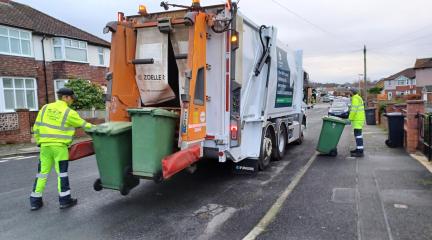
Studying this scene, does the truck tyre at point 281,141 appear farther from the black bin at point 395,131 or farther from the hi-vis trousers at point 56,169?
the hi-vis trousers at point 56,169

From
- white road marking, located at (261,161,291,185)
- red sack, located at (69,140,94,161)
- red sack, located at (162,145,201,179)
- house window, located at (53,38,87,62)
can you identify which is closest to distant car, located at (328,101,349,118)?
house window, located at (53,38,87,62)

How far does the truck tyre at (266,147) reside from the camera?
695 cm

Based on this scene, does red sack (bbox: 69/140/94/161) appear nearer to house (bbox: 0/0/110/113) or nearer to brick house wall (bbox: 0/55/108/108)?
house (bbox: 0/0/110/113)

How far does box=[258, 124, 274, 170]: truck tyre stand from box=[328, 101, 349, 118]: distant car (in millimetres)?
18199

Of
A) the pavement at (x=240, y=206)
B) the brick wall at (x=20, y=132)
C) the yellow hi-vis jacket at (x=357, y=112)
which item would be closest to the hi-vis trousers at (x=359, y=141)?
the yellow hi-vis jacket at (x=357, y=112)

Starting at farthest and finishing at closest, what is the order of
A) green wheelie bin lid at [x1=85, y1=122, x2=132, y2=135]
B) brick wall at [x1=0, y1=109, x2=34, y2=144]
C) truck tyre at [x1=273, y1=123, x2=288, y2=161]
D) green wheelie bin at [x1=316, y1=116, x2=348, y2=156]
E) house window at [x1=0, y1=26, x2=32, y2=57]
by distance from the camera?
1. house window at [x1=0, y1=26, x2=32, y2=57]
2. brick wall at [x1=0, y1=109, x2=34, y2=144]
3. green wheelie bin at [x1=316, y1=116, x2=348, y2=156]
4. truck tyre at [x1=273, y1=123, x2=288, y2=161]
5. green wheelie bin lid at [x1=85, y1=122, x2=132, y2=135]

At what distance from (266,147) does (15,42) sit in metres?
15.6

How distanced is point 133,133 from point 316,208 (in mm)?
2610

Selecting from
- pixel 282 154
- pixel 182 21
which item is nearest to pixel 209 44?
pixel 182 21

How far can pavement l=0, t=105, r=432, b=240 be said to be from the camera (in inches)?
160

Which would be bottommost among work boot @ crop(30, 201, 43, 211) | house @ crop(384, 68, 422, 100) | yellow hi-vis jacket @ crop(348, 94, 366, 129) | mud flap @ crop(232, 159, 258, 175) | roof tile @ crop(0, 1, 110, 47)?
work boot @ crop(30, 201, 43, 211)

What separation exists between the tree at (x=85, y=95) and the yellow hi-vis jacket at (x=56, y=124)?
1370cm

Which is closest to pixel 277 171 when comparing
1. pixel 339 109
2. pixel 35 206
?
pixel 35 206

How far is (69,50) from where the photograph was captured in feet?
67.1
